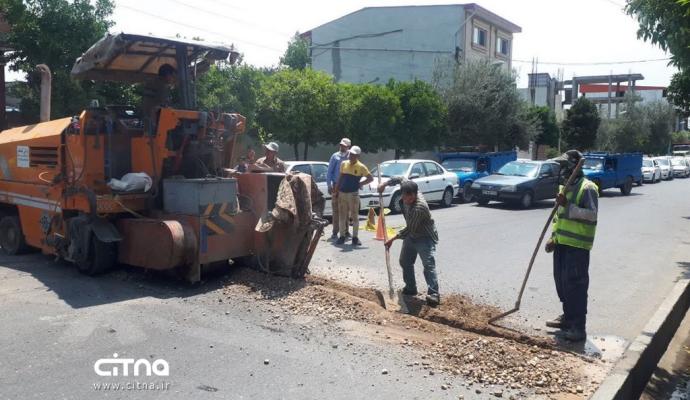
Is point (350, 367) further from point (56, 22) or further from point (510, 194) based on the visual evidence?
point (510, 194)

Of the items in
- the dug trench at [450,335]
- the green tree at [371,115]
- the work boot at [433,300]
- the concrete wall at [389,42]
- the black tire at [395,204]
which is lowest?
the dug trench at [450,335]

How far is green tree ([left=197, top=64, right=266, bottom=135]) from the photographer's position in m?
18.3

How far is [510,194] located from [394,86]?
9.12 m

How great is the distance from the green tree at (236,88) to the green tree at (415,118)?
6.11 meters

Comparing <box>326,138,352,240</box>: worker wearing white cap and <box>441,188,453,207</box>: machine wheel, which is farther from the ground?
<box>326,138,352,240</box>: worker wearing white cap

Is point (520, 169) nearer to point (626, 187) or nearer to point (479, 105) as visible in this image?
point (626, 187)

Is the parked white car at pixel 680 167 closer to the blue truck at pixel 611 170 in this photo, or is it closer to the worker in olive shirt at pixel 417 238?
the blue truck at pixel 611 170

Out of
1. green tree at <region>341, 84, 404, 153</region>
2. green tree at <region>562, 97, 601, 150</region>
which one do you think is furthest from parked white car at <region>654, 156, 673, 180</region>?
green tree at <region>341, 84, 404, 153</region>

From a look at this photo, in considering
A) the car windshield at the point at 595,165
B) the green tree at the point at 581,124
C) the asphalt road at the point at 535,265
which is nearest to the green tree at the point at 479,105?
the car windshield at the point at 595,165

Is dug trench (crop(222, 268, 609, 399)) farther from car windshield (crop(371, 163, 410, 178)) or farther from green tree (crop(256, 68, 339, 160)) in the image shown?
green tree (crop(256, 68, 339, 160))

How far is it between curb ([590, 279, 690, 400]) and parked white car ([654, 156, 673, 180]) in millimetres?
34865

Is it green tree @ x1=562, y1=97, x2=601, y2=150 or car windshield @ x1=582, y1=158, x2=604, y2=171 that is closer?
car windshield @ x1=582, y1=158, x2=604, y2=171

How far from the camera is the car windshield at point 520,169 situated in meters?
18.8

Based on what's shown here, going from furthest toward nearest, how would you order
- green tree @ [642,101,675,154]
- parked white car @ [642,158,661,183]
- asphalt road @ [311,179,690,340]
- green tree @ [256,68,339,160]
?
green tree @ [642,101,675,154], parked white car @ [642,158,661,183], green tree @ [256,68,339,160], asphalt road @ [311,179,690,340]
